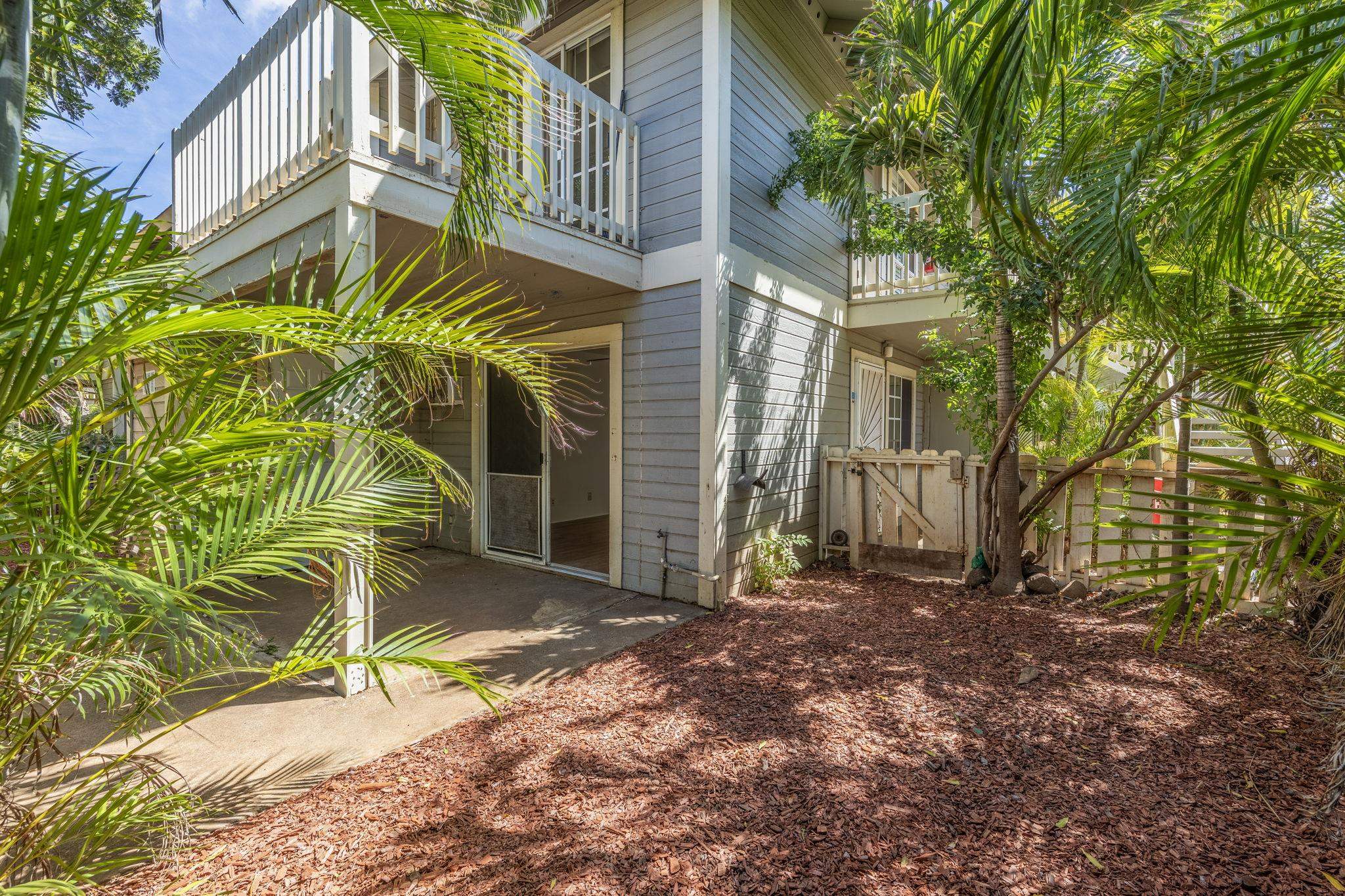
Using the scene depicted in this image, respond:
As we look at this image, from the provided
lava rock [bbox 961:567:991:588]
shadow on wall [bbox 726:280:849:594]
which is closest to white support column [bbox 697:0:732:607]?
shadow on wall [bbox 726:280:849:594]

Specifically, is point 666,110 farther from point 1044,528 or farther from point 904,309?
point 1044,528

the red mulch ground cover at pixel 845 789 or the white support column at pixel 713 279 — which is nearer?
the red mulch ground cover at pixel 845 789

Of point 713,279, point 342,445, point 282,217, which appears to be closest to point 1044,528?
point 713,279

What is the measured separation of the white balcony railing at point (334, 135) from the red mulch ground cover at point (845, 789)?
237cm

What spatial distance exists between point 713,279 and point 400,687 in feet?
10.9

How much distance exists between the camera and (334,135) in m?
2.96

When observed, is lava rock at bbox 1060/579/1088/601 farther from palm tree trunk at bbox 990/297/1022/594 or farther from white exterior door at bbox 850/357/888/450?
white exterior door at bbox 850/357/888/450

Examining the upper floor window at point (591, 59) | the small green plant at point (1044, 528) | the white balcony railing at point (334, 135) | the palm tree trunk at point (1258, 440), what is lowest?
the small green plant at point (1044, 528)

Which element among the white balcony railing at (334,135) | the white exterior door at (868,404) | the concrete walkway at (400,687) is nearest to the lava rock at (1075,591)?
the white exterior door at (868,404)

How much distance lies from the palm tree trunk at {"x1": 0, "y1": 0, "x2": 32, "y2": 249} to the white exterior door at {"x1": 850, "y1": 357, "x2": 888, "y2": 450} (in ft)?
21.0

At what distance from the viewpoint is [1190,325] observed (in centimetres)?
303

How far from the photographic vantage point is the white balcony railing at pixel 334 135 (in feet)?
9.54

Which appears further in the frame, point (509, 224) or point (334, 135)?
point (509, 224)

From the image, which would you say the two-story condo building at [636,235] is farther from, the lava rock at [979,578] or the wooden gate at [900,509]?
the lava rock at [979,578]
